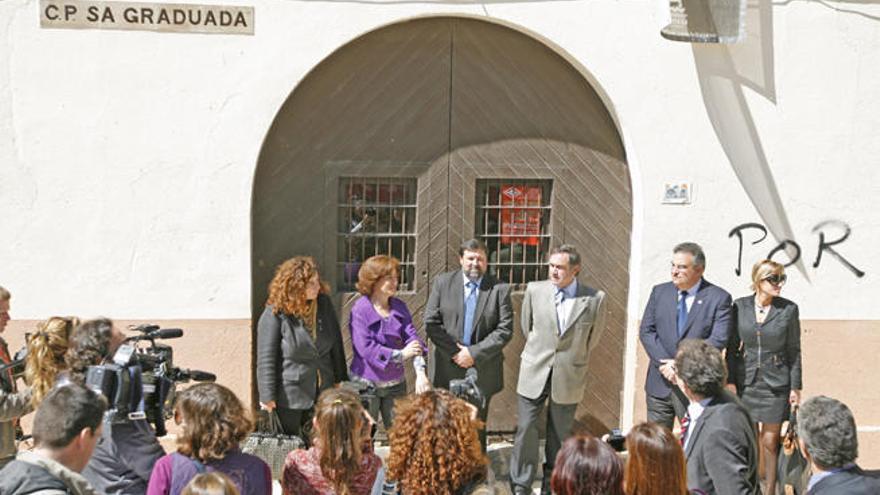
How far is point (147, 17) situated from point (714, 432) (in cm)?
464

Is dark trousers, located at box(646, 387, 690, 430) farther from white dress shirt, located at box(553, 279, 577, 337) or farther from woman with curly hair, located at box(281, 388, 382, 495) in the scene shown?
woman with curly hair, located at box(281, 388, 382, 495)

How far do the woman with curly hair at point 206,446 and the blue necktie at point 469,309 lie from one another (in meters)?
2.74

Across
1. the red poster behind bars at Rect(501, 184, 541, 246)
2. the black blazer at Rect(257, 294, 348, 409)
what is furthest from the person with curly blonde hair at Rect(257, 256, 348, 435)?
the red poster behind bars at Rect(501, 184, 541, 246)

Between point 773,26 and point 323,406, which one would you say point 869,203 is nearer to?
point 773,26

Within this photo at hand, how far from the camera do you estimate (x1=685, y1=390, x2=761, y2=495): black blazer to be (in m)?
3.89

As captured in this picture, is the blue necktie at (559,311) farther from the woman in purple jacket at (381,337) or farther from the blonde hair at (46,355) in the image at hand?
the blonde hair at (46,355)

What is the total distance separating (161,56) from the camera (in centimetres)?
634

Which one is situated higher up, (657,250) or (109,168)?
(109,168)

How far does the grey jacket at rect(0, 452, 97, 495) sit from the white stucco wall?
340 cm

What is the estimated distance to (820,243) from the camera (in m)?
7.03

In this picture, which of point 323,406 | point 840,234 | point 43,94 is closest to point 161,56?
point 43,94

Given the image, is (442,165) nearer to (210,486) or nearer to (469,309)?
(469,309)

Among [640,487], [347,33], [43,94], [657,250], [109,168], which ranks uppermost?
[347,33]

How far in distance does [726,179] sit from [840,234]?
101 cm
